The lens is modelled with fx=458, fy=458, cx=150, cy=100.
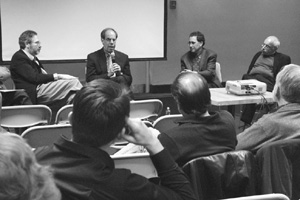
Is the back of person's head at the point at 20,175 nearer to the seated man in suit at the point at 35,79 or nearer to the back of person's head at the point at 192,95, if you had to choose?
the back of person's head at the point at 192,95

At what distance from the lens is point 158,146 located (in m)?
1.56

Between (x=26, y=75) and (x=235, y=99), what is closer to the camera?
(x=235, y=99)

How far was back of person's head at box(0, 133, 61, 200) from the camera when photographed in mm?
966

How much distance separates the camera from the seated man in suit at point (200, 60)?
577cm

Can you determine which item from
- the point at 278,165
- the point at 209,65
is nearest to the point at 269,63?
the point at 209,65

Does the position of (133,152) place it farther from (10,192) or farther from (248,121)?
(248,121)

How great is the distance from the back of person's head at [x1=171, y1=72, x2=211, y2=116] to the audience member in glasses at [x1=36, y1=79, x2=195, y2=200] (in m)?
0.84

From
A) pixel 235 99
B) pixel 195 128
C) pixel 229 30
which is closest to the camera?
pixel 195 128

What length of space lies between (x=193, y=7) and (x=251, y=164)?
19.3 ft

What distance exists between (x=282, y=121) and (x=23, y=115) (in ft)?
7.42

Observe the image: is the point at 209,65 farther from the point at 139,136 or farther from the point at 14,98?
the point at 139,136

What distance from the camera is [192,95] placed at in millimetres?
2328

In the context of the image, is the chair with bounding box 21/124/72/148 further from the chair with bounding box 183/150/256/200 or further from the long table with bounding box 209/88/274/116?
the long table with bounding box 209/88/274/116

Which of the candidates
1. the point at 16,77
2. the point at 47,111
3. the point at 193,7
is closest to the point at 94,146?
the point at 47,111
